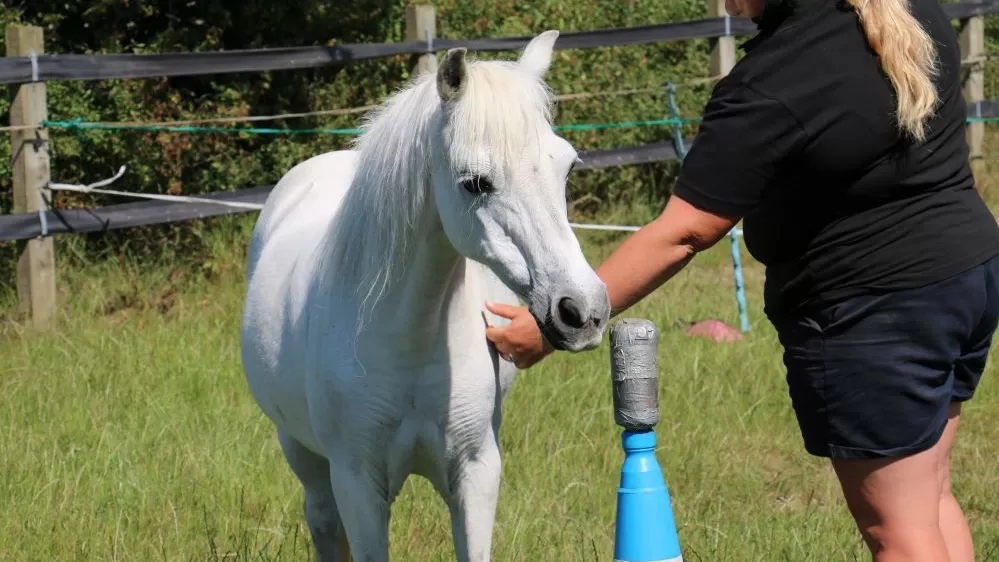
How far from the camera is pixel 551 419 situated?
5.12 m

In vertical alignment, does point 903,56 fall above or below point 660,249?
above

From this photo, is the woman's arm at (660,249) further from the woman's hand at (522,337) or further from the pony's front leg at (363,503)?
the pony's front leg at (363,503)

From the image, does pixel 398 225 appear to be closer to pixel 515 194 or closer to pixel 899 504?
pixel 515 194

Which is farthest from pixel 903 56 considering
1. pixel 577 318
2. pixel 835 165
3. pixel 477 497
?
pixel 477 497

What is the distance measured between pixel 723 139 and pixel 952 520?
104 centimetres

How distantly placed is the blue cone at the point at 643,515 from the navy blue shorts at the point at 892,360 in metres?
0.52

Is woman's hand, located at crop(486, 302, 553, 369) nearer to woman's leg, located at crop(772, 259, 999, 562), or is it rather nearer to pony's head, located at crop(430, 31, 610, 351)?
pony's head, located at crop(430, 31, 610, 351)

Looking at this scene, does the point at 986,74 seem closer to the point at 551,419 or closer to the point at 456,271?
the point at 551,419

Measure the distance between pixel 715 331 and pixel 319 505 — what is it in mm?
3085

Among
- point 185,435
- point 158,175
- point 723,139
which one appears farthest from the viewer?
point 158,175

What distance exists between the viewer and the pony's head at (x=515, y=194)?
98.3 inches

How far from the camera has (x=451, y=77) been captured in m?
2.65

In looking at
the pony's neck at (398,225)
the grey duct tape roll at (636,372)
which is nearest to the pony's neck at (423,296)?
the pony's neck at (398,225)

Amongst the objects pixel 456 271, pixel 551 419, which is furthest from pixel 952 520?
pixel 551 419
